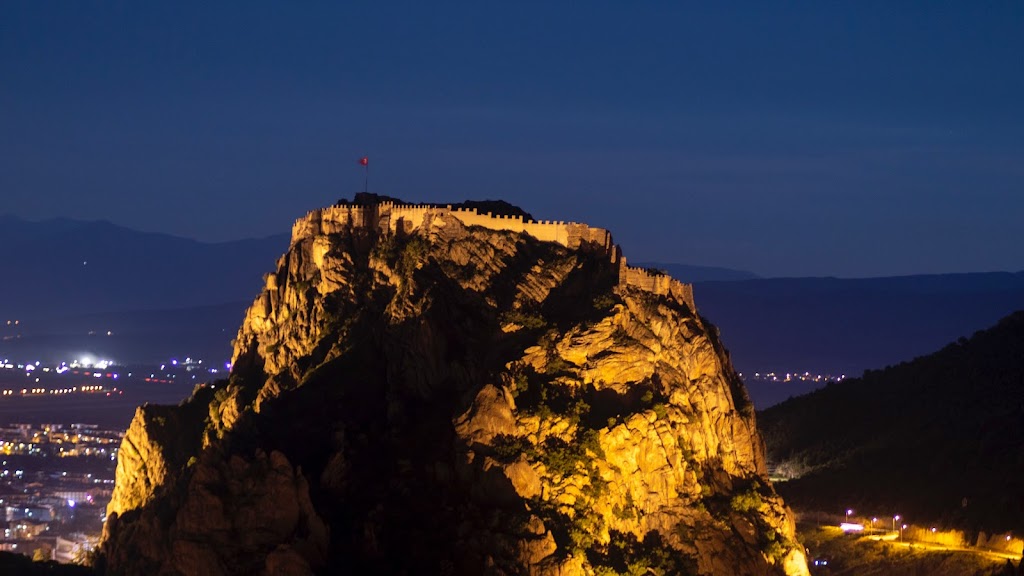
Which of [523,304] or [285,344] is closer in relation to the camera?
[523,304]

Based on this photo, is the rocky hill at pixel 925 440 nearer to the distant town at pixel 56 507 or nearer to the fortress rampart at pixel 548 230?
the fortress rampart at pixel 548 230

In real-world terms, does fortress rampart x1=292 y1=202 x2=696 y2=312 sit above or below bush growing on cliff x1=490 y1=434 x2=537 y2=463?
above

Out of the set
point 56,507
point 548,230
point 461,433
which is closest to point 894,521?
point 548,230

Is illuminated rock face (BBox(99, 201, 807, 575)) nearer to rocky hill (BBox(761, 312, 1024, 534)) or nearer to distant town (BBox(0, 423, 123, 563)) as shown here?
distant town (BBox(0, 423, 123, 563))

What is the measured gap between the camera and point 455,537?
89.2 meters

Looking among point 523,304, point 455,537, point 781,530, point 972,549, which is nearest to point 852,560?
point 972,549

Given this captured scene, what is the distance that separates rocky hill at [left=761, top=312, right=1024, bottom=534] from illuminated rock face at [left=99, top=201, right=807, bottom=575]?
3703cm

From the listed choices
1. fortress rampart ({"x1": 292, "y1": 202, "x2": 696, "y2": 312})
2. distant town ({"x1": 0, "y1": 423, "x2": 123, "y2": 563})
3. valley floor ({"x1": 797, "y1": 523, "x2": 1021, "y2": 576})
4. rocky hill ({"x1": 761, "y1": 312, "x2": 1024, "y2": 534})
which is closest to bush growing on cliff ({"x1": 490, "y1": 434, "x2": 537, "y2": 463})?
fortress rampart ({"x1": 292, "y1": 202, "x2": 696, "y2": 312})

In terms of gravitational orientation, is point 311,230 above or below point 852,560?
above

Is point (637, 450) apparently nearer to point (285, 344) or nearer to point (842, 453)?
point (285, 344)

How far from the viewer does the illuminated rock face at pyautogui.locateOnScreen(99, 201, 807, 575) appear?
90.1m

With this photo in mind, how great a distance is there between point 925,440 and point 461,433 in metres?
82.5

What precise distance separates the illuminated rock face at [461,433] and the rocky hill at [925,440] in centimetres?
3703

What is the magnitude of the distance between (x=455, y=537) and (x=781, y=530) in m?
20.4
